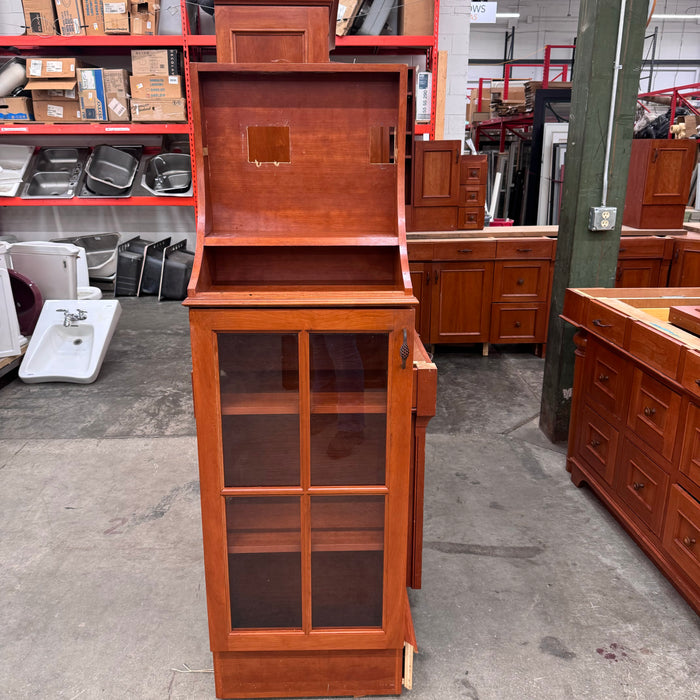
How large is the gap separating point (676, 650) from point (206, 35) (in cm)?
616

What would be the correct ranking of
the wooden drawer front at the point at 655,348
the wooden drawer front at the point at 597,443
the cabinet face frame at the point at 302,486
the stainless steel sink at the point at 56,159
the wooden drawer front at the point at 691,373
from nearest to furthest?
the cabinet face frame at the point at 302,486 < the wooden drawer front at the point at 691,373 < the wooden drawer front at the point at 655,348 < the wooden drawer front at the point at 597,443 < the stainless steel sink at the point at 56,159

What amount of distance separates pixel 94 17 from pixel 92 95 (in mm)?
697

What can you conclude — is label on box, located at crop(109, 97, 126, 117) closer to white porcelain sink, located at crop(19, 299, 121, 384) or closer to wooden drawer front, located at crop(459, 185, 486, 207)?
white porcelain sink, located at crop(19, 299, 121, 384)

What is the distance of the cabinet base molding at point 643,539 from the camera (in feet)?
7.04

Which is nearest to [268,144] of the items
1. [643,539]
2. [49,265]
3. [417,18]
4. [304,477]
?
[304,477]

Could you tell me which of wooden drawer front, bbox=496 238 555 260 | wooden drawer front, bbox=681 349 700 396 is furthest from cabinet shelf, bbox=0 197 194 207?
wooden drawer front, bbox=681 349 700 396

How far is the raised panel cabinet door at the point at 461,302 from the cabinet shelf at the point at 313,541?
324cm

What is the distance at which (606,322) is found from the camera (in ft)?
8.85

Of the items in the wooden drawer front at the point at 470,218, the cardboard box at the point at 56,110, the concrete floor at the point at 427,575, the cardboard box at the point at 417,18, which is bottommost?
the concrete floor at the point at 427,575

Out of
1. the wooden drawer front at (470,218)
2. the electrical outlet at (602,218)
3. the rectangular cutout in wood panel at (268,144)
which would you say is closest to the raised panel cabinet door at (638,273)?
the wooden drawer front at (470,218)

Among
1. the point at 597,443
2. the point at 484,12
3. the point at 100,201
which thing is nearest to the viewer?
the point at 597,443

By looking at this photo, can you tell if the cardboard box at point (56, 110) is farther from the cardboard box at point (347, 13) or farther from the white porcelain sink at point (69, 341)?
the cardboard box at point (347, 13)

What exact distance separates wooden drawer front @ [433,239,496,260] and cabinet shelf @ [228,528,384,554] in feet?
10.7

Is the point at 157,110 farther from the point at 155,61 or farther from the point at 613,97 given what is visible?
the point at 613,97
